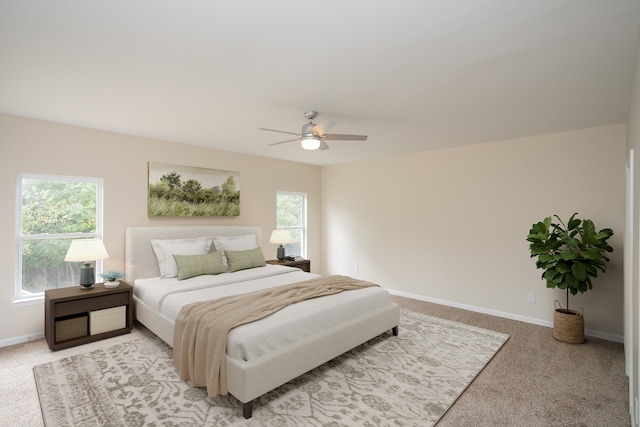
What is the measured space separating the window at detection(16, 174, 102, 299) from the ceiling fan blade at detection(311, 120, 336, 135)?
302 centimetres

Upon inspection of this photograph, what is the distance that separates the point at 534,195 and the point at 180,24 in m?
4.54

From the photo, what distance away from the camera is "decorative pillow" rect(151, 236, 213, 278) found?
163 inches

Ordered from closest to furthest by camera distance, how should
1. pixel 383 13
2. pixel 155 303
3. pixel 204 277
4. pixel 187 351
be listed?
pixel 383 13 < pixel 187 351 < pixel 155 303 < pixel 204 277

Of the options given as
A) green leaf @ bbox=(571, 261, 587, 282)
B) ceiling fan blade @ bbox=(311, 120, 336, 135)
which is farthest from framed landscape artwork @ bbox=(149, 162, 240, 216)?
green leaf @ bbox=(571, 261, 587, 282)

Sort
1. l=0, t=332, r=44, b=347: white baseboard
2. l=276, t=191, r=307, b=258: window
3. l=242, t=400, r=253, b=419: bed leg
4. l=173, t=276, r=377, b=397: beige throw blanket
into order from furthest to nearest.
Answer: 1. l=276, t=191, r=307, b=258: window
2. l=0, t=332, r=44, b=347: white baseboard
3. l=173, t=276, r=377, b=397: beige throw blanket
4. l=242, t=400, r=253, b=419: bed leg

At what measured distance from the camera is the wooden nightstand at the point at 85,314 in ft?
10.8

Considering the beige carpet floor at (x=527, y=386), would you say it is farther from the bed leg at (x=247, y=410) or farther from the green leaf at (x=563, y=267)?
the bed leg at (x=247, y=410)

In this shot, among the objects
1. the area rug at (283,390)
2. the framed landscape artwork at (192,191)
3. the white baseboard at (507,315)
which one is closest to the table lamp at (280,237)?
the framed landscape artwork at (192,191)

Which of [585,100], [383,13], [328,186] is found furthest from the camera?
[328,186]

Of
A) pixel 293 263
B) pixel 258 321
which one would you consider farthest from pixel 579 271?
pixel 293 263

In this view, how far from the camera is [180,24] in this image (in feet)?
5.91

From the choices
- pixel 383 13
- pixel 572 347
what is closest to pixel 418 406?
pixel 572 347

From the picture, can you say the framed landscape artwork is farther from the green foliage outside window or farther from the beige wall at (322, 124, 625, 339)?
the beige wall at (322, 124, 625, 339)

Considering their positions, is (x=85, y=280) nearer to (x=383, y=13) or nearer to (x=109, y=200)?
(x=109, y=200)
